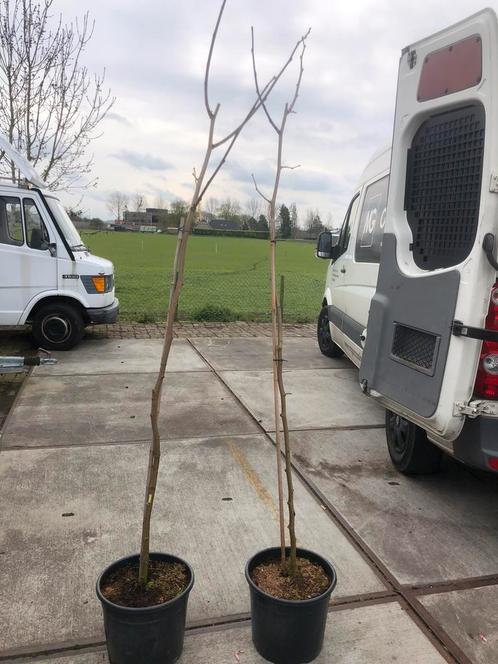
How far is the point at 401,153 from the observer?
3438mm

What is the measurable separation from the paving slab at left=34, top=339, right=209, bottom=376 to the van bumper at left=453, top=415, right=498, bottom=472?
174 inches

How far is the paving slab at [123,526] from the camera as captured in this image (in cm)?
254

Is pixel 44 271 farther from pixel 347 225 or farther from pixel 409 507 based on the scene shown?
pixel 409 507

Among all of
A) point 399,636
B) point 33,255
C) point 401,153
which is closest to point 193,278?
point 33,255

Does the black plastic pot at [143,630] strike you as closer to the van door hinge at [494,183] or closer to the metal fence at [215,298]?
the van door hinge at [494,183]

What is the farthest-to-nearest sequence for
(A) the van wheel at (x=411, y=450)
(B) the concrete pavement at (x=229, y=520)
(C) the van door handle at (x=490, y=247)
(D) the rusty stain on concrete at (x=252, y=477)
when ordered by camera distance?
(A) the van wheel at (x=411, y=450)
(D) the rusty stain on concrete at (x=252, y=477)
(C) the van door handle at (x=490, y=247)
(B) the concrete pavement at (x=229, y=520)

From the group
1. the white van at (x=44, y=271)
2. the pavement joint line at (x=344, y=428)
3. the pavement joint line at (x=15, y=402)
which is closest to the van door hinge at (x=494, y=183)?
the pavement joint line at (x=344, y=428)

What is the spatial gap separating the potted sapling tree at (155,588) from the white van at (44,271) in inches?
229

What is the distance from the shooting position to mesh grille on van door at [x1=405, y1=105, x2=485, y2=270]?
2.92m

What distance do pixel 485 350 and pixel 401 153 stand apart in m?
1.42

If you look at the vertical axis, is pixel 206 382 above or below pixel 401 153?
below

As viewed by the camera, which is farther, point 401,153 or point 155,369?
point 155,369

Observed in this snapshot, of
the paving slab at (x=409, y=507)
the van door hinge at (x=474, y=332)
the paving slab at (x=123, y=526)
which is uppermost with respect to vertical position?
the van door hinge at (x=474, y=332)

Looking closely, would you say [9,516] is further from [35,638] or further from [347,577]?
[347,577]
